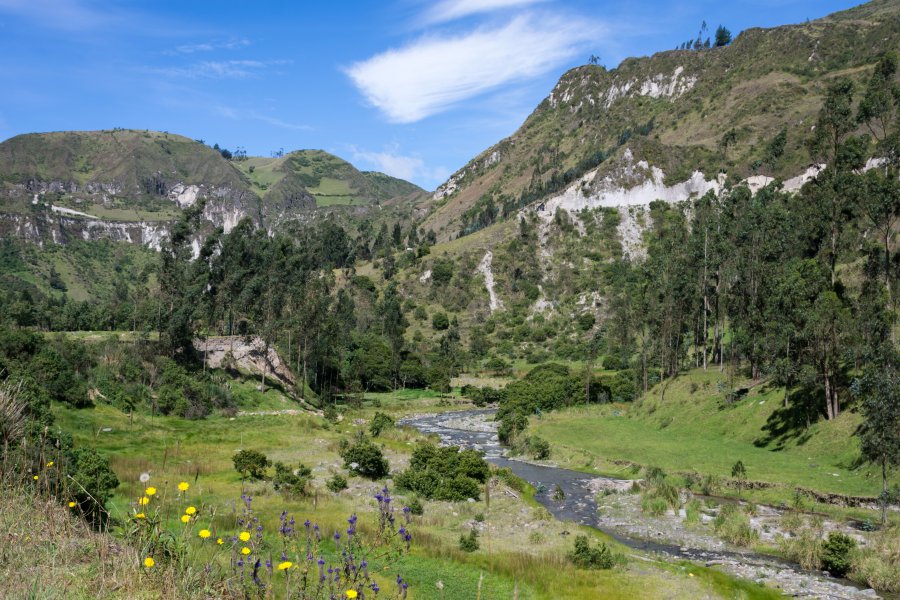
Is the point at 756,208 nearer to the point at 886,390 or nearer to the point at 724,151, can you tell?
the point at 886,390

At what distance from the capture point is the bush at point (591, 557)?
78.0 ft

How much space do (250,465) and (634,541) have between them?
22.4 m

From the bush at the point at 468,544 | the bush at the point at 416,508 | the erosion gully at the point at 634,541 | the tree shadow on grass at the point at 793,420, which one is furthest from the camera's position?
the tree shadow on grass at the point at 793,420

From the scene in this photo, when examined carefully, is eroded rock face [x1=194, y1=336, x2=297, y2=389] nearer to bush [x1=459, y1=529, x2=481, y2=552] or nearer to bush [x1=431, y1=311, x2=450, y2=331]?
bush [x1=459, y1=529, x2=481, y2=552]

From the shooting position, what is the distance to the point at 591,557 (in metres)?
24.0

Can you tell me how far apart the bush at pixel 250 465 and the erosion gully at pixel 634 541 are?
1801cm

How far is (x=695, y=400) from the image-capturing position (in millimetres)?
66938

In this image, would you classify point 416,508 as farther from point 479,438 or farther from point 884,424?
point 479,438

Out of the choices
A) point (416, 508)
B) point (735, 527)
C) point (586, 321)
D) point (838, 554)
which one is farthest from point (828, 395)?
point (586, 321)

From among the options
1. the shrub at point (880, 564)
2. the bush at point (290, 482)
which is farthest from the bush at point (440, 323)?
the shrub at point (880, 564)

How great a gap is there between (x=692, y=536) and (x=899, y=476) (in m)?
14.3

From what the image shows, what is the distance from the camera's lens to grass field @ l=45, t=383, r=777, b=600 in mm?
21109

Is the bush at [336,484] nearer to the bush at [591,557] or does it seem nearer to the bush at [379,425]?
the bush at [591,557]

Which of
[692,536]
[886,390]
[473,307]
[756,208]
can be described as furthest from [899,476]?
[473,307]
